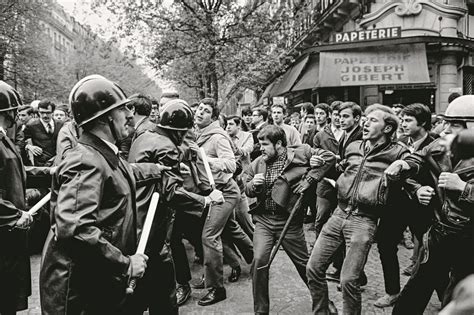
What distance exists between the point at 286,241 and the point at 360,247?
29.6 inches

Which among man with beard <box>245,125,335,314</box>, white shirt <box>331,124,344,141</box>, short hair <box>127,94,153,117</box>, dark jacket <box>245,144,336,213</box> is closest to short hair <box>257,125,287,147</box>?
man with beard <box>245,125,335,314</box>

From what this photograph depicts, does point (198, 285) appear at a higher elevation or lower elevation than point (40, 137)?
lower

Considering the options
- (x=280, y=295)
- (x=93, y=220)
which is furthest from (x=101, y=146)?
(x=280, y=295)

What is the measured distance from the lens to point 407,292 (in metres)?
4.04

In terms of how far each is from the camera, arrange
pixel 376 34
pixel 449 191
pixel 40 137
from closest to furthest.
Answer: pixel 449 191 < pixel 40 137 < pixel 376 34

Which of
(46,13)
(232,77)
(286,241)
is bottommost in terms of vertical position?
(286,241)

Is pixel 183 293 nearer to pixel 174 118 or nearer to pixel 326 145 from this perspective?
pixel 174 118

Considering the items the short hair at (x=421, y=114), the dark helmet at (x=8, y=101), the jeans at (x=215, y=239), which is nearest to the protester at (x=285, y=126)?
the short hair at (x=421, y=114)

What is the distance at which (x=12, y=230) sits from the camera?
3887 mm

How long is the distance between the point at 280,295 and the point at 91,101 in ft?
11.9

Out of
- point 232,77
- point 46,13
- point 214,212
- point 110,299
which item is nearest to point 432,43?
point 232,77

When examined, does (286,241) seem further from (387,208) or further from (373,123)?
(373,123)

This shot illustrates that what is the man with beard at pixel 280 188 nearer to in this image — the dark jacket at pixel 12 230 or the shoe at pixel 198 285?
the shoe at pixel 198 285

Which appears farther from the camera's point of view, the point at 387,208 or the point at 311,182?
the point at 311,182
